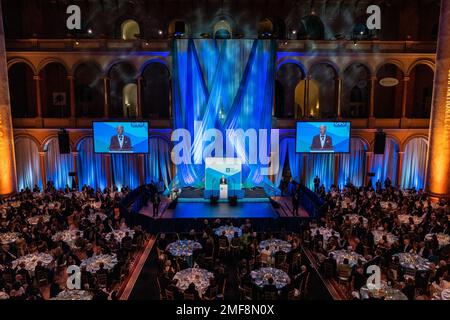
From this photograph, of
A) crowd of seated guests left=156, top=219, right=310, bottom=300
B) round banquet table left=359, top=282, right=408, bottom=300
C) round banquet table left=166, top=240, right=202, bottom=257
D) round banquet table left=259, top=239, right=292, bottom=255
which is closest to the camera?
round banquet table left=359, top=282, right=408, bottom=300

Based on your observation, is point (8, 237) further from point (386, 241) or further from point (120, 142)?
point (386, 241)

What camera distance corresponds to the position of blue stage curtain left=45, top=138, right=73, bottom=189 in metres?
23.4

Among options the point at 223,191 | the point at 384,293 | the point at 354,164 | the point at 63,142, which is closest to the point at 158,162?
the point at 63,142

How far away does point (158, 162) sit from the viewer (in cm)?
2400

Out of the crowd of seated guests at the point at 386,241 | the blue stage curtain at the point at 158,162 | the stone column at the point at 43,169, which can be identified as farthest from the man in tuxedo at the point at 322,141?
the stone column at the point at 43,169

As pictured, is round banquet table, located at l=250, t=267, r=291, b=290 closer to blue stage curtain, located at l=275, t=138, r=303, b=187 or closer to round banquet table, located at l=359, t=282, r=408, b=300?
round banquet table, located at l=359, t=282, r=408, b=300

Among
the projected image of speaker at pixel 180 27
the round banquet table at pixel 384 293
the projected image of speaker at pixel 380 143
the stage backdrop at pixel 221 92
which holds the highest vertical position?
the projected image of speaker at pixel 180 27

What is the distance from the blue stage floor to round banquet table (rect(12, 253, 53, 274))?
6273mm

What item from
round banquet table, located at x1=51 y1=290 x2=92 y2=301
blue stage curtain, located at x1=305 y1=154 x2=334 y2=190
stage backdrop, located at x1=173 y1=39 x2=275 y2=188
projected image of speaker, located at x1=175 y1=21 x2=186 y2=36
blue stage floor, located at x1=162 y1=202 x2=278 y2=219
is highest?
projected image of speaker, located at x1=175 y1=21 x2=186 y2=36

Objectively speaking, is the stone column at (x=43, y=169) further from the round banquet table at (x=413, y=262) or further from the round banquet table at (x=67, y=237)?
the round banquet table at (x=413, y=262)

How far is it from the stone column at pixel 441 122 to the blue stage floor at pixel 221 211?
912 cm

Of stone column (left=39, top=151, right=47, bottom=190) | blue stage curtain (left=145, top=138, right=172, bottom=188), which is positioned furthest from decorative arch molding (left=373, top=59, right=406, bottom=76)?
stone column (left=39, top=151, right=47, bottom=190)

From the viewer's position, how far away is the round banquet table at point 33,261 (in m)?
10.7
